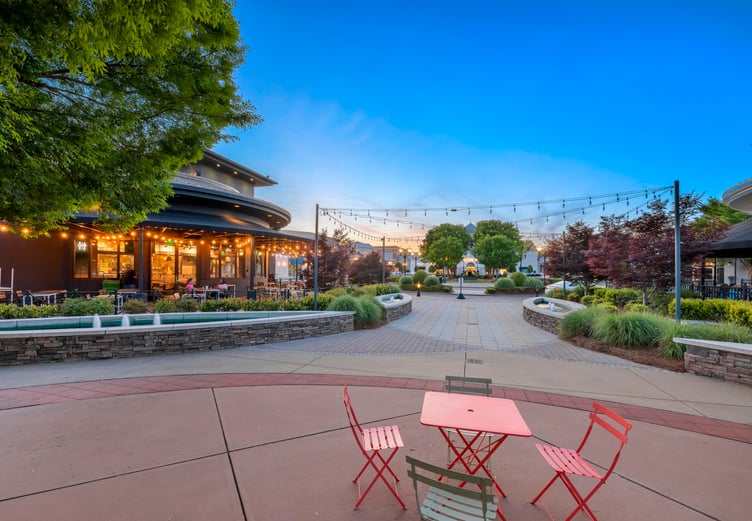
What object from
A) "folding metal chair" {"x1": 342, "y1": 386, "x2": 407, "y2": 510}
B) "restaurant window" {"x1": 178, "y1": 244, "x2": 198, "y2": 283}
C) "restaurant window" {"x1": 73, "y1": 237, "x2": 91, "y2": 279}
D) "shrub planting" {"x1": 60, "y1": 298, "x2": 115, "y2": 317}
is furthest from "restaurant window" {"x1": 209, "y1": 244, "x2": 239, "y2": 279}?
"folding metal chair" {"x1": 342, "y1": 386, "x2": 407, "y2": 510}

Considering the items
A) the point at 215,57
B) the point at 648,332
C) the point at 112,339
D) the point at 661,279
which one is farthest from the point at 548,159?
the point at 112,339

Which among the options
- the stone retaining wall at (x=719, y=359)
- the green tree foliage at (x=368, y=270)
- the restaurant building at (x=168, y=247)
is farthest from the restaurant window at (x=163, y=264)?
the stone retaining wall at (x=719, y=359)

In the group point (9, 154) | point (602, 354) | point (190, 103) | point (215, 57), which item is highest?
point (215, 57)

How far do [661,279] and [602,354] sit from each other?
6715mm

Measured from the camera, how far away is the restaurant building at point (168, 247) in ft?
51.5

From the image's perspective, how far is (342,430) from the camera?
409 centimetres

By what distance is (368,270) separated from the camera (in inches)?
1054

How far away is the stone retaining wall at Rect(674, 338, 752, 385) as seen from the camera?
6055mm

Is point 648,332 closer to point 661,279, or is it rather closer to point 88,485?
point 661,279

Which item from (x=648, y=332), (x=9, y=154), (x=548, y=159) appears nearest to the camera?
(x=9, y=154)

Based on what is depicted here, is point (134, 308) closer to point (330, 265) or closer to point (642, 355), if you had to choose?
point (330, 265)

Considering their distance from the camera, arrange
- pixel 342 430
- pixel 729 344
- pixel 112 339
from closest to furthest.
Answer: pixel 342 430 < pixel 729 344 < pixel 112 339

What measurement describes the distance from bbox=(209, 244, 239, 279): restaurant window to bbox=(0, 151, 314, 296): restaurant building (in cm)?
6

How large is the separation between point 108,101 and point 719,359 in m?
Result: 11.2
